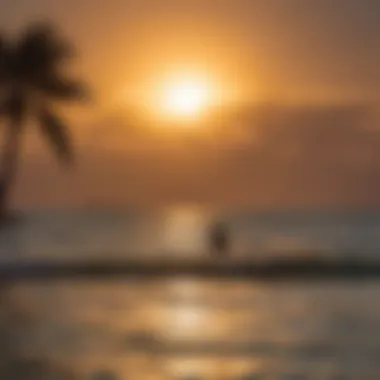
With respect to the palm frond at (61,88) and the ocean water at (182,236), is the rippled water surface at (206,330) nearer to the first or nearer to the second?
the palm frond at (61,88)

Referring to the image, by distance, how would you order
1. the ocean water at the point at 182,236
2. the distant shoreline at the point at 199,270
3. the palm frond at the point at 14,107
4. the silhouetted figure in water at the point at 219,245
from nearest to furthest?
the distant shoreline at the point at 199,270
the palm frond at the point at 14,107
the silhouetted figure in water at the point at 219,245
the ocean water at the point at 182,236

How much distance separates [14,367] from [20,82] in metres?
10.9

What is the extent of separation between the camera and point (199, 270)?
1641 centimetres

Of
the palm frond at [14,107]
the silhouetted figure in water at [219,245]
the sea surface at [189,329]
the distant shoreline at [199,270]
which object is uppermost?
the palm frond at [14,107]

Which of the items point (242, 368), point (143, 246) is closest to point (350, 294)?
point (242, 368)

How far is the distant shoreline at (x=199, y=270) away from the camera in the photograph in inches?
623

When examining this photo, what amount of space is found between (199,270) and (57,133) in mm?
3033

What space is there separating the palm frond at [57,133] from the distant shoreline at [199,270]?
161 centimetres

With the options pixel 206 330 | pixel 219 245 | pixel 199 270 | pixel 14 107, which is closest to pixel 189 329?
pixel 206 330

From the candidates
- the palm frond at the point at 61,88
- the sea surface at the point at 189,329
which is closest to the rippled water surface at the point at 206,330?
the sea surface at the point at 189,329

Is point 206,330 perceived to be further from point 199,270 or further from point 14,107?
point 14,107

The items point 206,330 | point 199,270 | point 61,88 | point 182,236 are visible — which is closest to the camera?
point 206,330

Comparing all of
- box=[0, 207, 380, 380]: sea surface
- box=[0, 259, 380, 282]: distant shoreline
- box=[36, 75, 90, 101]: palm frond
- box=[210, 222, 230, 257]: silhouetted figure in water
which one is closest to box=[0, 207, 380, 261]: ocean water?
box=[210, 222, 230, 257]: silhouetted figure in water

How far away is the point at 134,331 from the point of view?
32.6 ft
